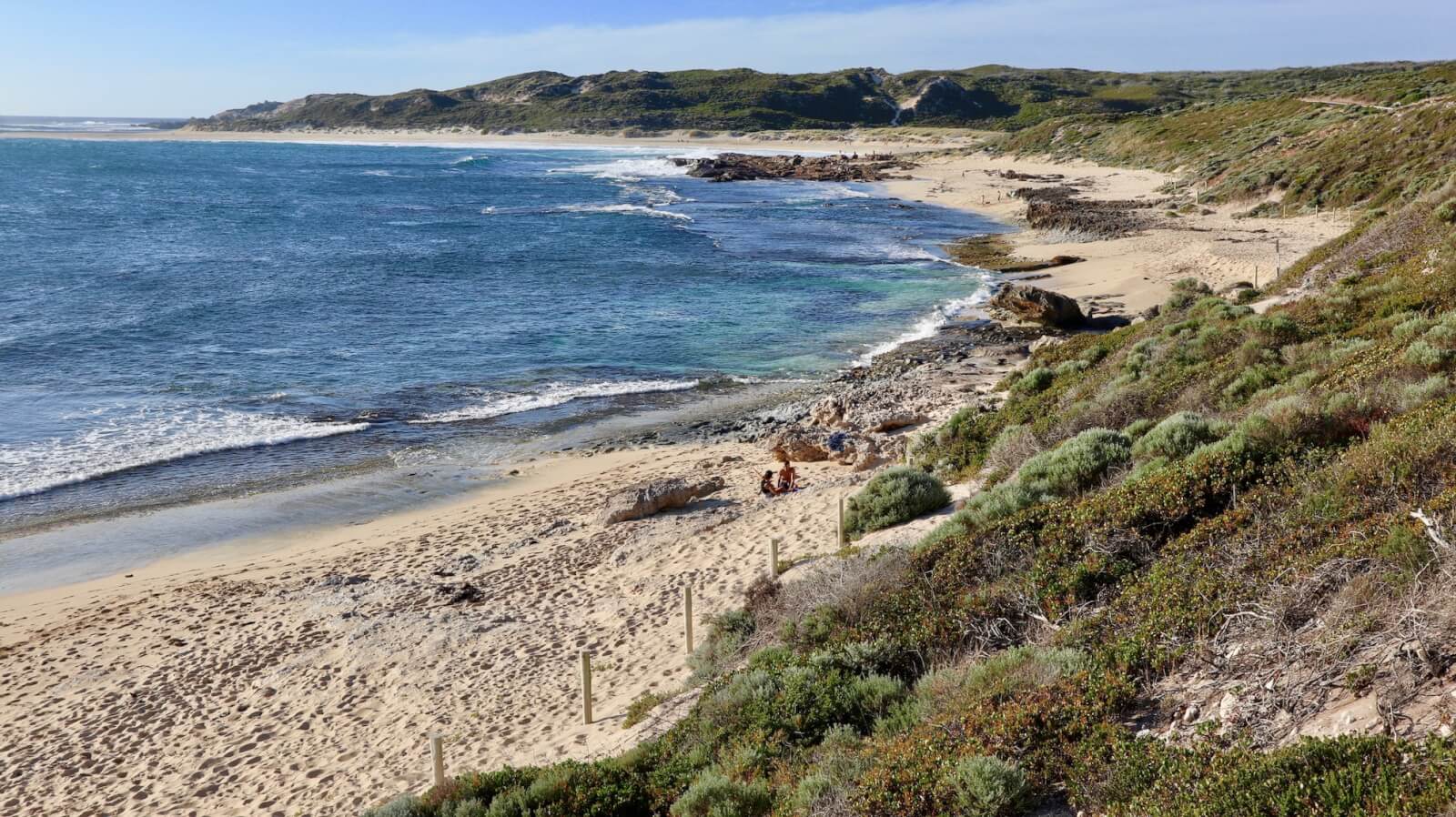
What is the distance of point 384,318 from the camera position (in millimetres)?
31344

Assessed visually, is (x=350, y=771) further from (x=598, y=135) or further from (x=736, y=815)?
(x=598, y=135)

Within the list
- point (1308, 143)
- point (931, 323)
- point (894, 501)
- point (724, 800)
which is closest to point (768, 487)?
point (894, 501)

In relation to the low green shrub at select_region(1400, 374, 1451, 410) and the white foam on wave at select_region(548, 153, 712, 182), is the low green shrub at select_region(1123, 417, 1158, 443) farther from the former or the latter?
the white foam on wave at select_region(548, 153, 712, 182)

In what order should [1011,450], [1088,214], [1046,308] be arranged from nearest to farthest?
[1011,450] → [1046,308] → [1088,214]

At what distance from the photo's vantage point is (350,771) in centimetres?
888

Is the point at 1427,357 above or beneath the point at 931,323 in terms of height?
above

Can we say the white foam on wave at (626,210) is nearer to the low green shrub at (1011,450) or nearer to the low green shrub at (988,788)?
the low green shrub at (1011,450)

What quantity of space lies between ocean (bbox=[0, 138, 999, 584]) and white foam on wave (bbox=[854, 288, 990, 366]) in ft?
0.48

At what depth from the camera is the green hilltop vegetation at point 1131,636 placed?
4617 millimetres

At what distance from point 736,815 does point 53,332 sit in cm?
3035

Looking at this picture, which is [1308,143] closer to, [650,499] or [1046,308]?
[1046,308]

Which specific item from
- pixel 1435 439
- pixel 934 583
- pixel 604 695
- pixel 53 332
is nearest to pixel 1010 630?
pixel 934 583

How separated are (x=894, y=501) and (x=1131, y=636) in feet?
19.4

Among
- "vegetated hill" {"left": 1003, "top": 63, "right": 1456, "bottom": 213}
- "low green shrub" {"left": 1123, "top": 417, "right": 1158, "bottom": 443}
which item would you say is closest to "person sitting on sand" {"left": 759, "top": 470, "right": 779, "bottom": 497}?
"low green shrub" {"left": 1123, "top": 417, "right": 1158, "bottom": 443}
